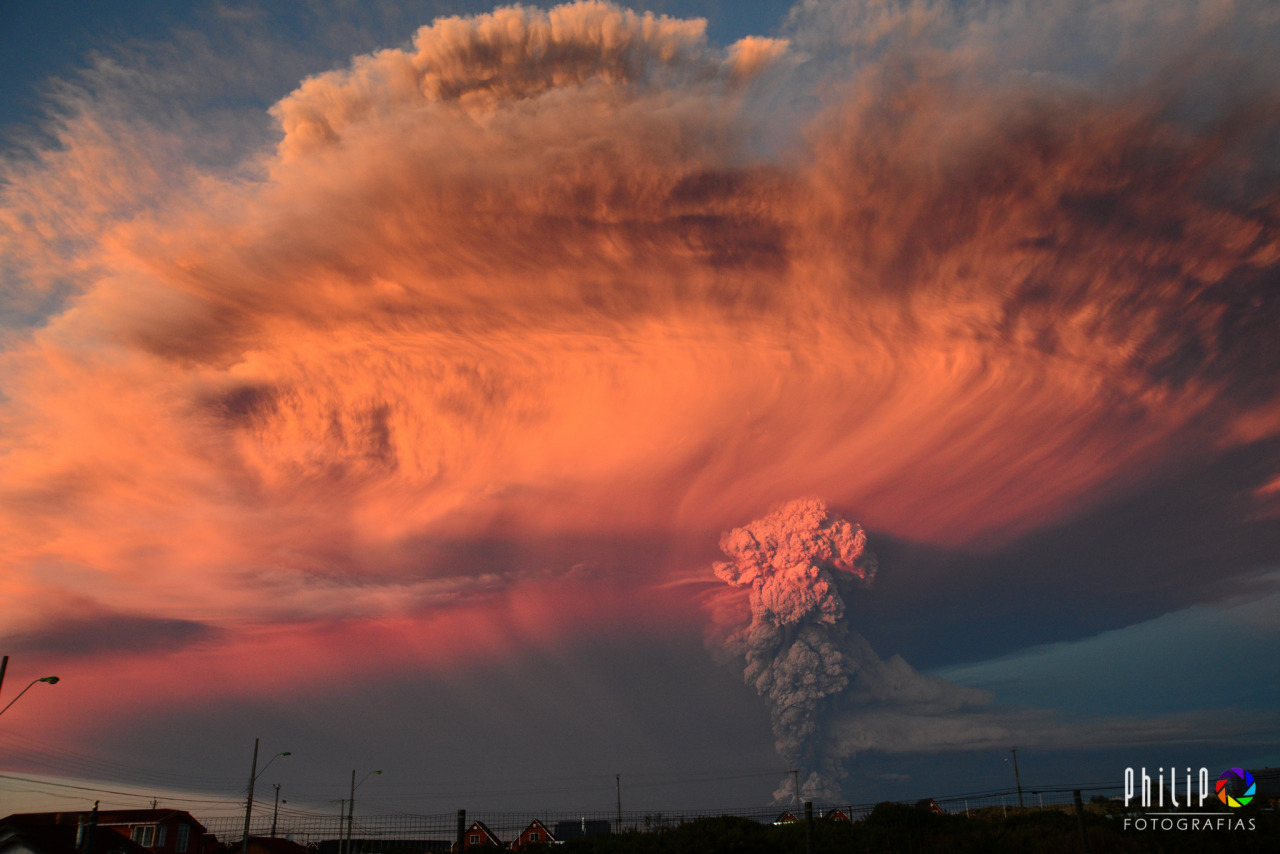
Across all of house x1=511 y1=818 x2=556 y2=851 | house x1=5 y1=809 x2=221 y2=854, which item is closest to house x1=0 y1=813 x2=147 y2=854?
house x1=5 y1=809 x2=221 y2=854

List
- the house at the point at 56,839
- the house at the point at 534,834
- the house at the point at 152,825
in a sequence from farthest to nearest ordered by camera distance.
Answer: the house at the point at 534,834 → the house at the point at 152,825 → the house at the point at 56,839

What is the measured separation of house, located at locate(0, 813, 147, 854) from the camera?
4747 cm

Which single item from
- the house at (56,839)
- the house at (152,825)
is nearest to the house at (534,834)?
the house at (152,825)

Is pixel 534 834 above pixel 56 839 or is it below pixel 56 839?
below

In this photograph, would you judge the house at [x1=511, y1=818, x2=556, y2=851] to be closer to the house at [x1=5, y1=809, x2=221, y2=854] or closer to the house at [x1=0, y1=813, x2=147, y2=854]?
the house at [x1=5, y1=809, x2=221, y2=854]

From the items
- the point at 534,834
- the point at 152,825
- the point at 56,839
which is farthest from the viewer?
the point at 534,834

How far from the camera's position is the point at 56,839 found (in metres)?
51.1

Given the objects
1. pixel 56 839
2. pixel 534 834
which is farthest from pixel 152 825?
pixel 534 834

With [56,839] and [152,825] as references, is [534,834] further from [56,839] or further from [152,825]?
[56,839]

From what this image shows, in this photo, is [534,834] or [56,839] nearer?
[56,839]

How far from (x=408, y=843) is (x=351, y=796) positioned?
34875 mm

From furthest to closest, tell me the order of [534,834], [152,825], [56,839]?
[534,834]
[152,825]
[56,839]

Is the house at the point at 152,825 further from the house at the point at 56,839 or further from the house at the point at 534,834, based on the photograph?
the house at the point at 534,834

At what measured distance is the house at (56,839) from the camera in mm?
47469
